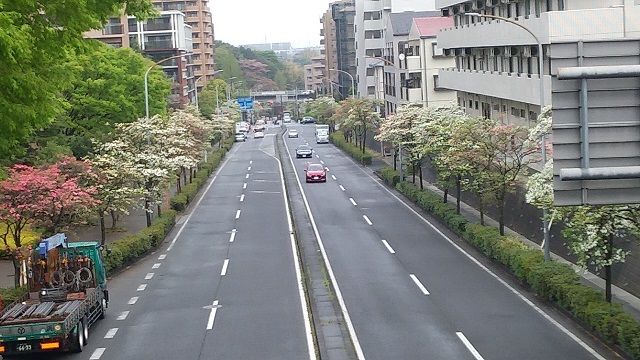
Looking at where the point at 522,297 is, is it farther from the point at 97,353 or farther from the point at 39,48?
the point at 39,48

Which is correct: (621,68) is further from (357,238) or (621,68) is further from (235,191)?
(235,191)

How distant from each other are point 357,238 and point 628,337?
19.7 meters

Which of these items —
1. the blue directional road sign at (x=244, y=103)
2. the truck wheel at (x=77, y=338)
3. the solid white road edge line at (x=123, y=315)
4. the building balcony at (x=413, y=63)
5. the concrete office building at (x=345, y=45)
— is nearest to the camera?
the truck wheel at (x=77, y=338)

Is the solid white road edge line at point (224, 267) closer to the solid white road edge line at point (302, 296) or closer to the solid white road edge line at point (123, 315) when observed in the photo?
the solid white road edge line at point (302, 296)

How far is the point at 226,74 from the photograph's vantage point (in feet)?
589

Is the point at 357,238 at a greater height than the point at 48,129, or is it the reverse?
the point at 48,129

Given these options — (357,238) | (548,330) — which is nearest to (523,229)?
(357,238)

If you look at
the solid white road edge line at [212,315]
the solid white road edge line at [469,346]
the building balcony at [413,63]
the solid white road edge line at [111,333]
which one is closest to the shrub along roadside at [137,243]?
the solid white road edge line at [111,333]

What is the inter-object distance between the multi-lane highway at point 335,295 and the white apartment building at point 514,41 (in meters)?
6.30

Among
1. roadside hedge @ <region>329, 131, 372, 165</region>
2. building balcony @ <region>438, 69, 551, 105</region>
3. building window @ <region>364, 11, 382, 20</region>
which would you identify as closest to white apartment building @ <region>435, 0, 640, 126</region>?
building balcony @ <region>438, 69, 551, 105</region>

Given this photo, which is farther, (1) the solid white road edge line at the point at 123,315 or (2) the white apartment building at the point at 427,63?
(2) the white apartment building at the point at 427,63

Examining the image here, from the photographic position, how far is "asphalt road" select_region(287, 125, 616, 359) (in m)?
20.2

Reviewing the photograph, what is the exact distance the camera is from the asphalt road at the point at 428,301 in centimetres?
2023

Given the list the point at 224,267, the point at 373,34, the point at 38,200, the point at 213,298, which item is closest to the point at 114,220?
the point at 224,267
